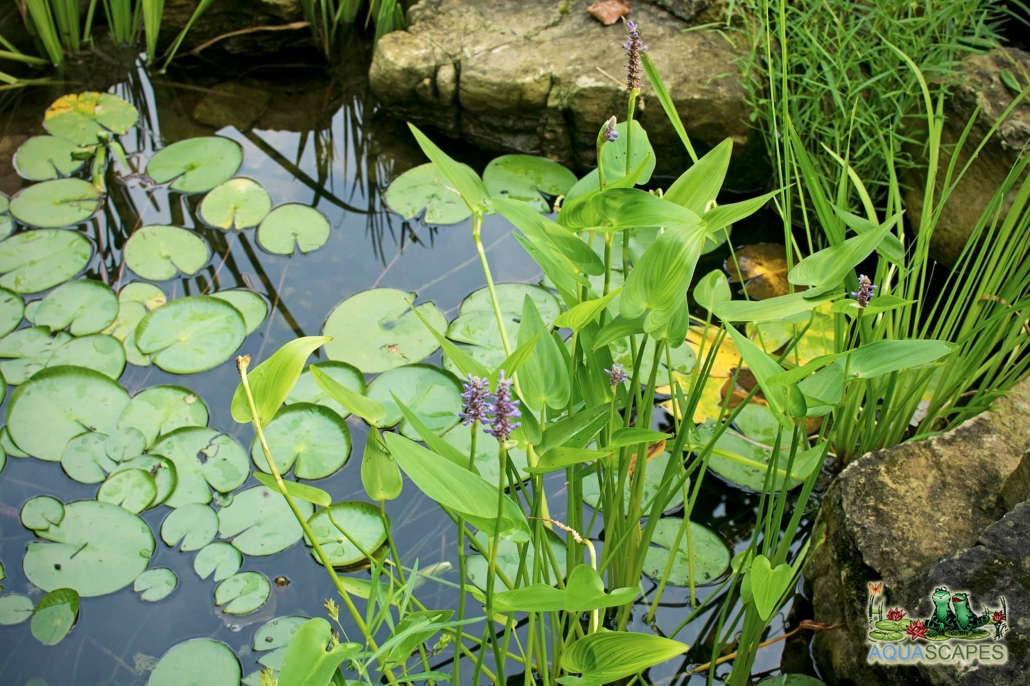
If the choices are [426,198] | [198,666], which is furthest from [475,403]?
[426,198]

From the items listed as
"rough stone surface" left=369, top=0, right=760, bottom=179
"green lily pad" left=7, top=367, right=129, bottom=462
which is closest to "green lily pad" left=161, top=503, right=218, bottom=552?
"green lily pad" left=7, top=367, right=129, bottom=462

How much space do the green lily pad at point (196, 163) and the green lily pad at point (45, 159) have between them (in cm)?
22

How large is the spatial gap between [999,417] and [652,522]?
619 millimetres

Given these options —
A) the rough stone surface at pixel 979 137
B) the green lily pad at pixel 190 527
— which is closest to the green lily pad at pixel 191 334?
the green lily pad at pixel 190 527

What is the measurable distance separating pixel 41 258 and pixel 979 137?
224 cm

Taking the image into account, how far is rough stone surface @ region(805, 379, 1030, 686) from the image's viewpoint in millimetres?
1148

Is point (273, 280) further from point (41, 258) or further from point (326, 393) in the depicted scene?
point (41, 258)

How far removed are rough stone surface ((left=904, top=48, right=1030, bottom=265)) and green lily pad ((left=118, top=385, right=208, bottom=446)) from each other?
5.54 ft

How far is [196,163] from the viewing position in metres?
2.20

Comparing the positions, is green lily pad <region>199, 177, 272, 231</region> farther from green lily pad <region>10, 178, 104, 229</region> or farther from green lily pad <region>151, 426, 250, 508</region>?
green lily pad <region>151, 426, 250, 508</region>

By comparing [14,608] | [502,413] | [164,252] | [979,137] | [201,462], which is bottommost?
[14,608]

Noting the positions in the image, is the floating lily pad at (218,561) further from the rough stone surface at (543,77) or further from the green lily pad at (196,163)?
the rough stone surface at (543,77)

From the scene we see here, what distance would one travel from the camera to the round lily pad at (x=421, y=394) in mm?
1633

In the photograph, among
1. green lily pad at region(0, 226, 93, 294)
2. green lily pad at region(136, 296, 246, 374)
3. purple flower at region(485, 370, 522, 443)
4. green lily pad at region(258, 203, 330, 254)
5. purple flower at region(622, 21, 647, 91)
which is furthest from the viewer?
green lily pad at region(258, 203, 330, 254)
